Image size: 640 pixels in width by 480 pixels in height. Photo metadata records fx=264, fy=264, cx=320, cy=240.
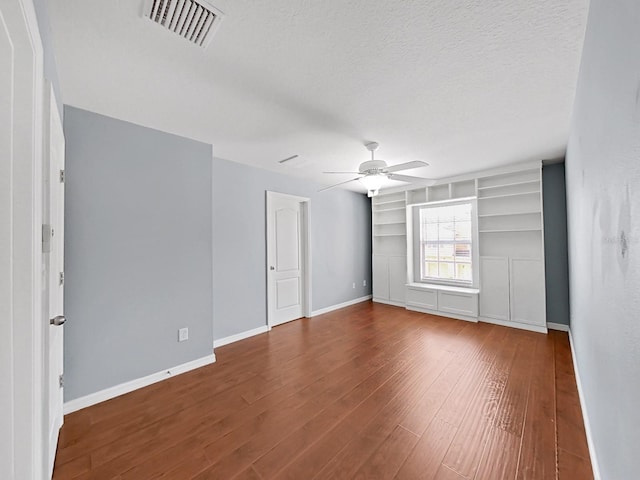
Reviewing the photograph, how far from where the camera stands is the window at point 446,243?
4.79 m

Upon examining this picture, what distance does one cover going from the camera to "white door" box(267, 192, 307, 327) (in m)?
4.25

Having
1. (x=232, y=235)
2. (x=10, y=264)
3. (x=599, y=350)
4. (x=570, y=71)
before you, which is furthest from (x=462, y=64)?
(x=232, y=235)

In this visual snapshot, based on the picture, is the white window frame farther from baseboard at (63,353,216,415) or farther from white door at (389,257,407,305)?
baseboard at (63,353,216,415)

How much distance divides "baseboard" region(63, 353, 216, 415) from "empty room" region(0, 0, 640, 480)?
0.05 ft

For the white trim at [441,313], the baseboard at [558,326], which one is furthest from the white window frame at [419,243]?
the baseboard at [558,326]

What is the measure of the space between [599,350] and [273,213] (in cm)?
384

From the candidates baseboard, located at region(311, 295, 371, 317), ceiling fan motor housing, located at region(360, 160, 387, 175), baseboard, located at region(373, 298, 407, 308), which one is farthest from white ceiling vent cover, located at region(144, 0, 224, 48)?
baseboard, located at region(373, 298, 407, 308)

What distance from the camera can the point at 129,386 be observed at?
8.04 feet

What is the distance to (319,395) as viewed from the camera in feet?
7.77

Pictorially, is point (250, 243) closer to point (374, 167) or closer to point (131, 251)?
point (131, 251)

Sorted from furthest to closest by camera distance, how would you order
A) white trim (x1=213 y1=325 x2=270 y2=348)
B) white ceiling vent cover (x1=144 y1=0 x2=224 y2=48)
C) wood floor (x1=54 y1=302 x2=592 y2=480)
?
1. white trim (x1=213 y1=325 x2=270 y2=348)
2. wood floor (x1=54 y1=302 x2=592 y2=480)
3. white ceiling vent cover (x1=144 y1=0 x2=224 y2=48)

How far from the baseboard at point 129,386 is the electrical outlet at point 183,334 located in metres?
0.27

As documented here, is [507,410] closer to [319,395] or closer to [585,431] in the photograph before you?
[585,431]

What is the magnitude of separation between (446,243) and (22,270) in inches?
213
